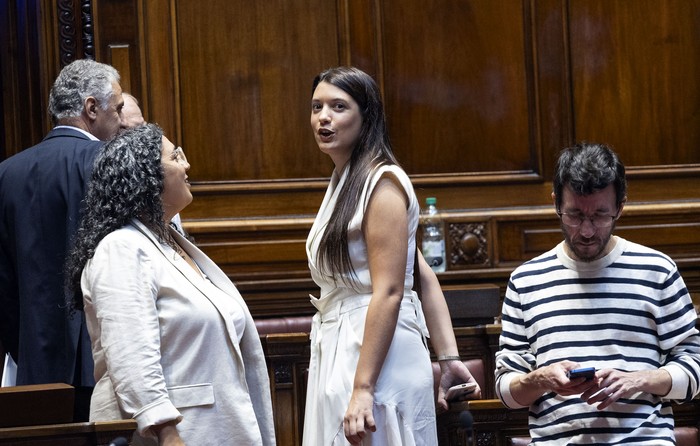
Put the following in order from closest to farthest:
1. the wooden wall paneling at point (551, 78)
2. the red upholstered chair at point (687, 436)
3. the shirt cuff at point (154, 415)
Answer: the shirt cuff at point (154, 415)
the red upholstered chair at point (687, 436)
the wooden wall paneling at point (551, 78)

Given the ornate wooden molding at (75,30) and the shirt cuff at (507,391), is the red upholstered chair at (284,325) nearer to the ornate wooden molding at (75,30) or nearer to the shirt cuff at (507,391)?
the ornate wooden molding at (75,30)

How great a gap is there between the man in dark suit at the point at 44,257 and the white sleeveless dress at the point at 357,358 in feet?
2.26

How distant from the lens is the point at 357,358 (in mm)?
2477

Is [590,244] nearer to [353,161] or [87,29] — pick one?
[353,161]

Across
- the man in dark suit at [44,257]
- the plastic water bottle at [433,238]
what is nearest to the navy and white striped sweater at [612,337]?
the man in dark suit at [44,257]

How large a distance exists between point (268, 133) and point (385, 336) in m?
2.34

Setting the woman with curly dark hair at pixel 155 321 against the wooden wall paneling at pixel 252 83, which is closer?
the woman with curly dark hair at pixel 155 321

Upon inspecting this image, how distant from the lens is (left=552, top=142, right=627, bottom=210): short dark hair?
2455mm

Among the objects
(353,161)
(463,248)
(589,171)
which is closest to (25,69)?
(463,248)

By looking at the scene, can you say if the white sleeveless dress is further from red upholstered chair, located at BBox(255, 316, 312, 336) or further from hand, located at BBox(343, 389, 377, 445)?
red upholstered chair, located at BBox(255, 316, 312, 336)

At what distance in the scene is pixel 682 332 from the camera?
7.88ft

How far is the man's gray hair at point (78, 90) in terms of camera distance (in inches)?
128

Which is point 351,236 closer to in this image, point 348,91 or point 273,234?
point 348,91

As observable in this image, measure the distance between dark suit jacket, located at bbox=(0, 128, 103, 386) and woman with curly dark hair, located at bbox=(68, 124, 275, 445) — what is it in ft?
1.90
